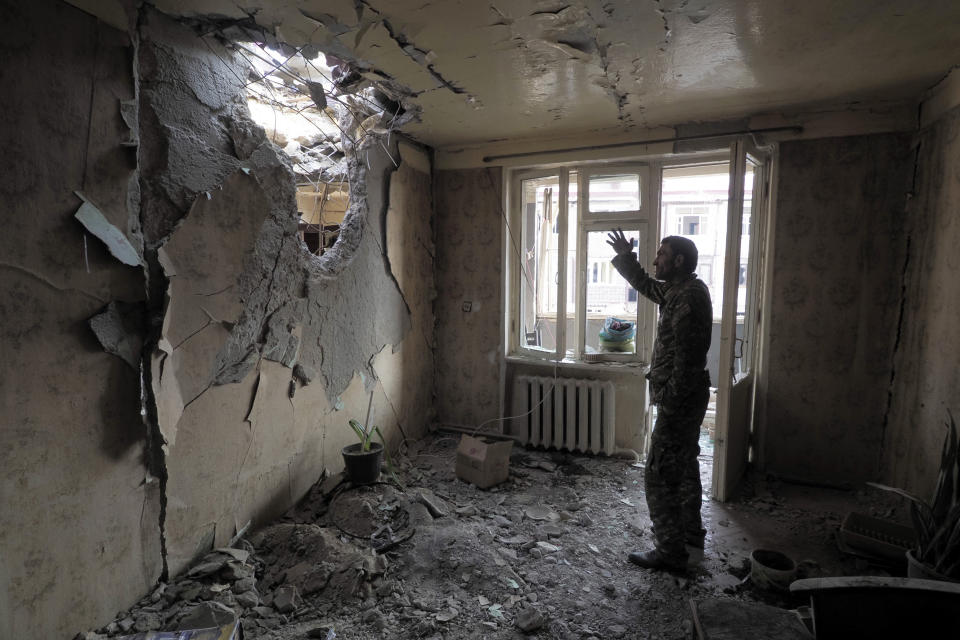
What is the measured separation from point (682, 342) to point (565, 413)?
1617 mm

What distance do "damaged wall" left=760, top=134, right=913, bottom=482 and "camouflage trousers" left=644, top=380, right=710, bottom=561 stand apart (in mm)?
1342

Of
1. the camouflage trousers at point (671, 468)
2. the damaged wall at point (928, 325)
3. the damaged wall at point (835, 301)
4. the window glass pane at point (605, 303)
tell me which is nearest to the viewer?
the camouflage trousers at point (671, 468)

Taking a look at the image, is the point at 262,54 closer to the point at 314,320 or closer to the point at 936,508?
the point at 314,320

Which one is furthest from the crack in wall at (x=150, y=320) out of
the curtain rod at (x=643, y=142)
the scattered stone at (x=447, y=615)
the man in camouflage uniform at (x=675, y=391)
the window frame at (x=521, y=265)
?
the window frame at (x=521, y=265)

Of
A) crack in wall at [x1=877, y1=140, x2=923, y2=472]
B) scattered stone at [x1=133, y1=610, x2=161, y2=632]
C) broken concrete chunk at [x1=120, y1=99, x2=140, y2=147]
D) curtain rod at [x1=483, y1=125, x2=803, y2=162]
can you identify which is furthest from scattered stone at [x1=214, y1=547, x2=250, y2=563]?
crack in wall at [x1=877, y1=140, x2=923, y2=472]

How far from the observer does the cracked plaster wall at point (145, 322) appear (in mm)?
1532

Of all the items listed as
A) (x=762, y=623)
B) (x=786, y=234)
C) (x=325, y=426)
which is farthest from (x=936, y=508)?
(x=325, y=426)

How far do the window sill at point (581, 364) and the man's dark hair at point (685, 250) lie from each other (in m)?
1.34

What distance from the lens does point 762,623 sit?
1.49 m

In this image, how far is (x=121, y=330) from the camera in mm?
1782

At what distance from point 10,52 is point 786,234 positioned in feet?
12.6

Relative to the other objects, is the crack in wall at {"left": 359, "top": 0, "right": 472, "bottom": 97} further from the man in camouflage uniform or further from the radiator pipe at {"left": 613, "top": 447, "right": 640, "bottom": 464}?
the radiator pipe at {"left": 613, "top": 447, "right": 640, "bottom": 464}

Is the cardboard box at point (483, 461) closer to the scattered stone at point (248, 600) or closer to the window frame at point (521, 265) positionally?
the window frame at point (521, 265)

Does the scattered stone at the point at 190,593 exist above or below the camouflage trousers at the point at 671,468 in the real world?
below
